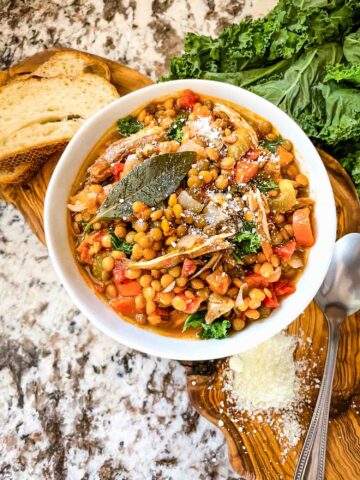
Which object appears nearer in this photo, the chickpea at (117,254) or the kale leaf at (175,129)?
the chickpea at (117,254)

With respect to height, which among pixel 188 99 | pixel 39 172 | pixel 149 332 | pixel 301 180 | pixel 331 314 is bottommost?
pixel 331 314

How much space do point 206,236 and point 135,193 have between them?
502 millimetres

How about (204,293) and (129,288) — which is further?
(129,288)

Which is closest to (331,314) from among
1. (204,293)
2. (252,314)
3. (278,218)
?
(252,314)

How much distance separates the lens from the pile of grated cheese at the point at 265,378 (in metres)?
3.73

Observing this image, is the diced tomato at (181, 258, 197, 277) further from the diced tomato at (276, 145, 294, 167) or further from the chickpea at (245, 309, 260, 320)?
the diced tomato at (276, 145, 294, 167)

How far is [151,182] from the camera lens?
3.34 meters

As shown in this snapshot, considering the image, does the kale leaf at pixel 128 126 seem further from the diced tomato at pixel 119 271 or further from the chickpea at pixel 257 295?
the chickpea at pixel 257 295

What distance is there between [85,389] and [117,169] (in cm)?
166

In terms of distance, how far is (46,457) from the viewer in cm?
405

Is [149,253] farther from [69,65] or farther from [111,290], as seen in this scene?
[69,65]

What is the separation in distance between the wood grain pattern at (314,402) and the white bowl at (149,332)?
48cm

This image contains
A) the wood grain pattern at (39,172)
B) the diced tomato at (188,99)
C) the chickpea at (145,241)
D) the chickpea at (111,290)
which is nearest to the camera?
the chickpea at (145,241)

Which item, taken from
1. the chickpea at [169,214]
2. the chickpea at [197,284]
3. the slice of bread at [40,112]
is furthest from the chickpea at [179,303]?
the slice of bread at [40,112]
